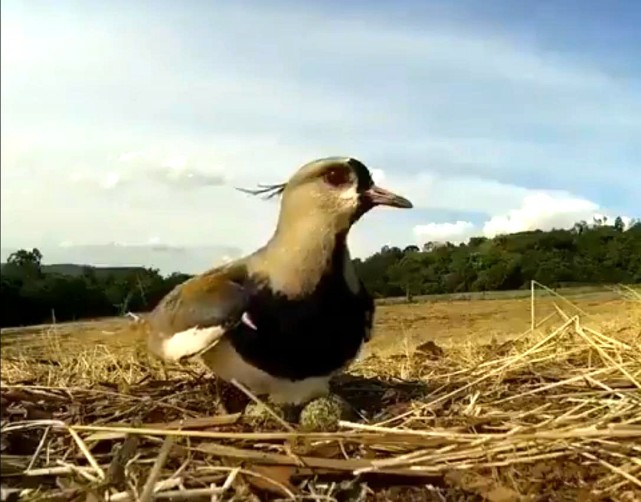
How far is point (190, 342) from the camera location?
1962 mm

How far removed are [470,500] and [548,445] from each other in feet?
0.60

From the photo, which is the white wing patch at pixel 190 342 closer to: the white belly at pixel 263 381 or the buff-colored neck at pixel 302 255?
the white belly at pixel 263 381

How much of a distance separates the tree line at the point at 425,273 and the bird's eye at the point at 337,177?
26cm

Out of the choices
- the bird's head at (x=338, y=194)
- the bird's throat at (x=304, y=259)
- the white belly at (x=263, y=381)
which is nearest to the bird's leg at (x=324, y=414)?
the white belly at (x=263, y=381)

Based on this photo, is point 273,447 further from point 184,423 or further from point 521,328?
point 521,328

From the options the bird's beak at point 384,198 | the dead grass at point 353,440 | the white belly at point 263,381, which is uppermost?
the bird's beak at point 384,198

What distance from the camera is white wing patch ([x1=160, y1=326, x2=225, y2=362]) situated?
194cm

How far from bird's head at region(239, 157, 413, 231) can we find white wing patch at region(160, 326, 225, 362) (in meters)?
0.27

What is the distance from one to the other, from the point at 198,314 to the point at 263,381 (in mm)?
166

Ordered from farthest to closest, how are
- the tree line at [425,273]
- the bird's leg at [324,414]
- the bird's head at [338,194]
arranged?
the bird's head at [338,194], the bird's leg at [324,414], the tree line at [425,273]

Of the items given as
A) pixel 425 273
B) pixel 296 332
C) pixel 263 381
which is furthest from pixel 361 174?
pixel 425 273

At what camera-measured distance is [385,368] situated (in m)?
2.72

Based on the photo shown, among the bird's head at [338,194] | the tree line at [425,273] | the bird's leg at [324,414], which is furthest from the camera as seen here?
the bird's head at [338,194]

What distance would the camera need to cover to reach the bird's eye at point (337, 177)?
1.98 m
